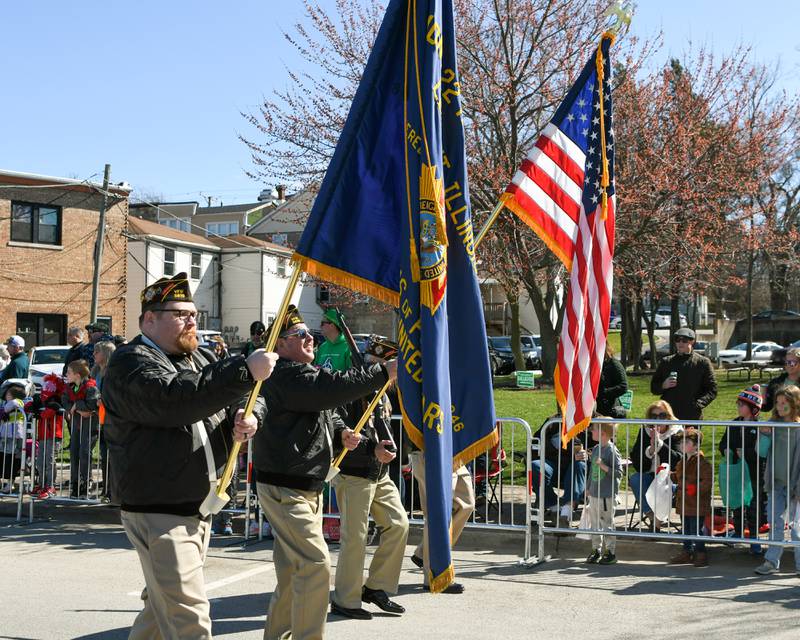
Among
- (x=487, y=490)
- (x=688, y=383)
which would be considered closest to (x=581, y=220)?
(x=487, y=490)

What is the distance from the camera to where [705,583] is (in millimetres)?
7703

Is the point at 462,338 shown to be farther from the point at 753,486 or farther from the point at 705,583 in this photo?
the point at 753,486

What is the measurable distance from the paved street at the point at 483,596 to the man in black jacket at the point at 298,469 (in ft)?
3.07

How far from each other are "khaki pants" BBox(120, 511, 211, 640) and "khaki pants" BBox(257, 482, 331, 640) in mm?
946

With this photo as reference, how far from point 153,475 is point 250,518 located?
5698 mm

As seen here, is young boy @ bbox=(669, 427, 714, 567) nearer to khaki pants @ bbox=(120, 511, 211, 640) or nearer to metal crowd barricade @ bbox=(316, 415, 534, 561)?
metal crowd barricade @ bbox=(316, 415, 534, 561)

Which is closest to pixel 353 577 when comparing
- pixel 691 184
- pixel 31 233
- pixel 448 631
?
pixel 448 631

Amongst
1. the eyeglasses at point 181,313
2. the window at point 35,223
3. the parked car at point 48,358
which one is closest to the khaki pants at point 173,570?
the eyeglasses at point 181,313

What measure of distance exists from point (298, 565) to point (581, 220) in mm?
3404

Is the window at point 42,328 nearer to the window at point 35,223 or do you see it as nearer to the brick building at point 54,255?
the brick building at point 54,255

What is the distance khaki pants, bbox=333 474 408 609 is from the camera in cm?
665

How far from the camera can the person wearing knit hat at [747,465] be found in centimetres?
844

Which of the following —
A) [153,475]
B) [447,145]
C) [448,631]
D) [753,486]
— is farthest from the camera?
[753,486]

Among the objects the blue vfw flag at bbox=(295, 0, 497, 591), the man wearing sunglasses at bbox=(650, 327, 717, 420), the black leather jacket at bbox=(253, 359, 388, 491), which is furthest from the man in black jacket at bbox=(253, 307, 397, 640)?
the man wearing sunglasses at bbox=(650, 327, 717, 420)
